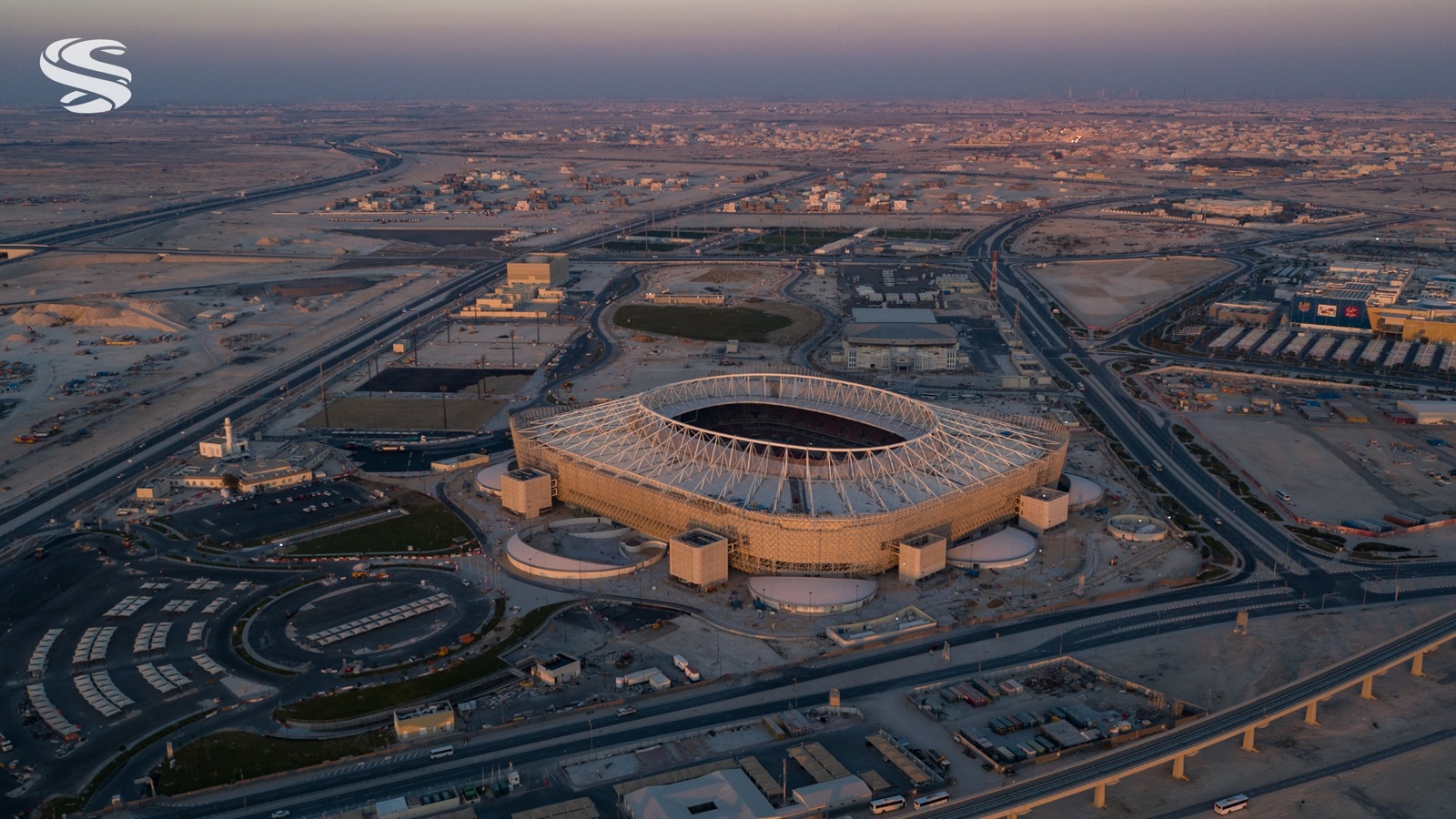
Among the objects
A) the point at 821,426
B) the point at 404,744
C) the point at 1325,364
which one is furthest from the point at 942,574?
the point at 1325,364

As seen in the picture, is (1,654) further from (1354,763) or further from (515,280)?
(515,280)

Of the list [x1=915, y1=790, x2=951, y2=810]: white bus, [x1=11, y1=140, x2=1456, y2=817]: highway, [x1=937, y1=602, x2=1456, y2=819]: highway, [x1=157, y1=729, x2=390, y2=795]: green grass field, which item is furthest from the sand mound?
[x1=937, y1=602, x2=1456, y2=819]: highway

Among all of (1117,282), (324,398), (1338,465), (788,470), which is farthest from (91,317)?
(1117,282)

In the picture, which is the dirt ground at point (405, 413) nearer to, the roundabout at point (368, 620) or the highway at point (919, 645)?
the highway at point (919, 645)

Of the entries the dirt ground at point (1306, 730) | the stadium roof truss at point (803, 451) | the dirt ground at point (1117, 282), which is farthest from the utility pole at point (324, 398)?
the dirt ground at point (1117, 282)

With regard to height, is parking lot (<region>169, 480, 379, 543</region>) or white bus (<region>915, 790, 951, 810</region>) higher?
parking lot (<region>169, 480, 379, 543</region>)

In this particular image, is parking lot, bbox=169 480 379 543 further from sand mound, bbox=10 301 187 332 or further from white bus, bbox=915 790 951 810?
sand mound, bbox=10 301 187 332
